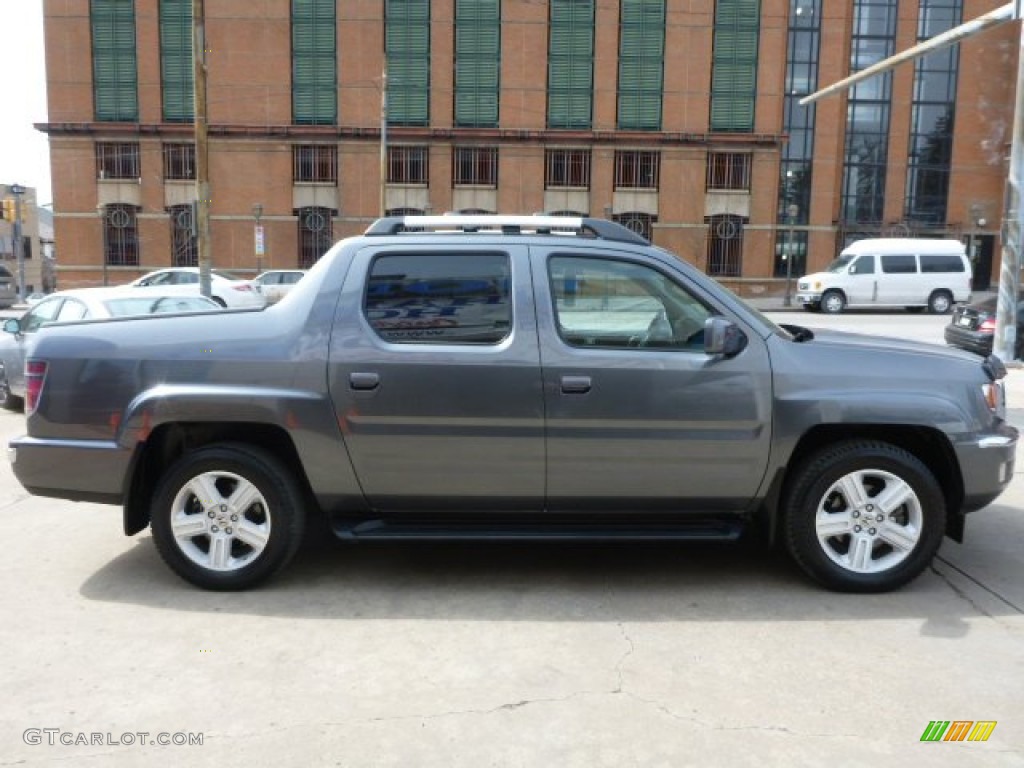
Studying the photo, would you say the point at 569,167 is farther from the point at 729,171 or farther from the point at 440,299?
the point at 440,299

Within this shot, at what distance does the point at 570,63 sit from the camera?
37625mm

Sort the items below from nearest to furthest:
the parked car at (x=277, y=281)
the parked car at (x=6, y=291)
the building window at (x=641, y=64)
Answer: the parked car at (x=277, y=281) < the parked car at (x=6, y=291) < the building window at (x=641, y=64)

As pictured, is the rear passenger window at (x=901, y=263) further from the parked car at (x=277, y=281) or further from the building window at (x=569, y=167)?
the parked car at (x=277, y=281)

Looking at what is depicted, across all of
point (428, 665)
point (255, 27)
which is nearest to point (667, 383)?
point (428, 665)

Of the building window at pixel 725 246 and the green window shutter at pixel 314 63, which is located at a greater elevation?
the green window shutter at pixel 314 63

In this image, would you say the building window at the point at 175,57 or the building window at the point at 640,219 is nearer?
the building window at the point at 175,57

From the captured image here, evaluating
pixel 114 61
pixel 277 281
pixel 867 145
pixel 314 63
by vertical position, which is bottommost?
pixel 277 281

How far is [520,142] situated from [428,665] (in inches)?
1427

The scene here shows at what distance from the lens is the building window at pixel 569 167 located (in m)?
38.1

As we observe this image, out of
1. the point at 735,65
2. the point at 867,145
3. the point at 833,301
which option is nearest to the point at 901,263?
the point at 833,301

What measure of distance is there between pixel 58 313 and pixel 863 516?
9.14 metres

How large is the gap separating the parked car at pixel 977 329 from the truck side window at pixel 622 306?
37.4 feet

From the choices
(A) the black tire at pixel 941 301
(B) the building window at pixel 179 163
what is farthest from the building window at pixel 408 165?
(A) the black tire at pixel 941 301

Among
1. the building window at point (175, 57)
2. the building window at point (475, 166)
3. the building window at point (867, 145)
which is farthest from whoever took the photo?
the building window at point (867, 145)
